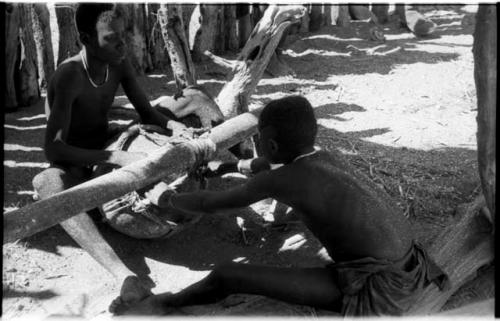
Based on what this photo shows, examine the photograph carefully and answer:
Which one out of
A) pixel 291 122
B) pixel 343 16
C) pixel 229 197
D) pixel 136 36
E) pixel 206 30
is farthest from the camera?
pixel 343 16

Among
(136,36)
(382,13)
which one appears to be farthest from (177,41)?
(382,13)

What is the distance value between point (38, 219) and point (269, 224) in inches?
84.4

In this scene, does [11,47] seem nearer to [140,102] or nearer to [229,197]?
[140,102]

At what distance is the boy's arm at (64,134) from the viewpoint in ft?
12.3

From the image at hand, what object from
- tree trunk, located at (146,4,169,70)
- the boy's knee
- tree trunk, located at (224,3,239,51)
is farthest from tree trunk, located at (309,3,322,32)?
the boy's knee

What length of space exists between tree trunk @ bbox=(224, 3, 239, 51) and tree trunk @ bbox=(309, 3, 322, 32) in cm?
282

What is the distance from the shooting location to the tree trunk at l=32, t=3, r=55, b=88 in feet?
23.1

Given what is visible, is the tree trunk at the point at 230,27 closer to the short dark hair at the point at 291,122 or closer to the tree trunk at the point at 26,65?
the tree trunk at the point at 26,65

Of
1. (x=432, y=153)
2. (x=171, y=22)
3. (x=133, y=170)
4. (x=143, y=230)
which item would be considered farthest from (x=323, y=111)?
(x=133, y=170)

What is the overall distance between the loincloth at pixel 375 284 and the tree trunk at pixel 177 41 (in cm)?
339

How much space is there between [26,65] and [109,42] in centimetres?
344

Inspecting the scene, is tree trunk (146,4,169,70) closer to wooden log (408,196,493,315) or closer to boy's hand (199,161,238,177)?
boy's hand (199,161,238,177)

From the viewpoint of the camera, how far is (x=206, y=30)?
9234 millimetres

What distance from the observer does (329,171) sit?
2.68 metres
